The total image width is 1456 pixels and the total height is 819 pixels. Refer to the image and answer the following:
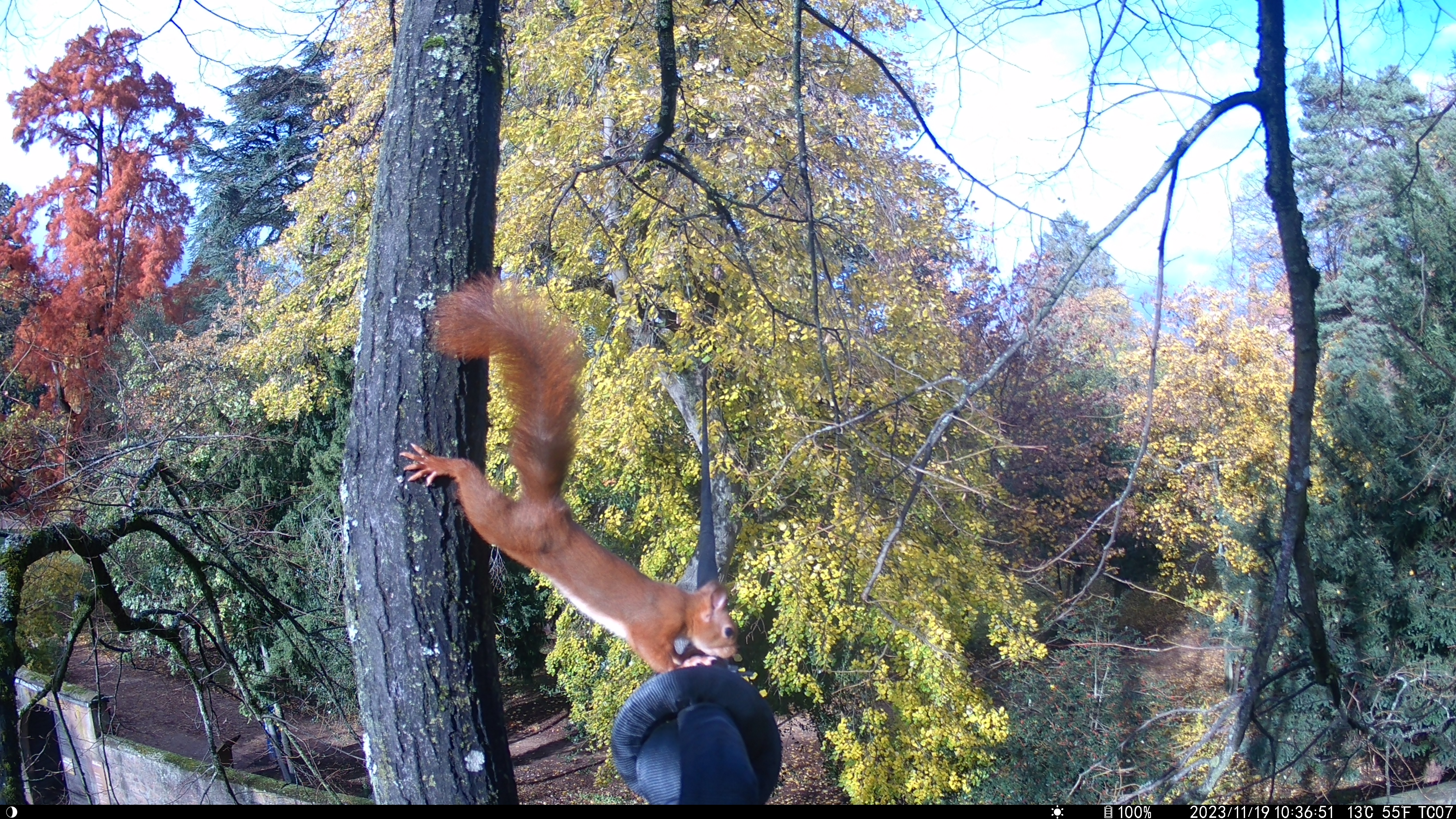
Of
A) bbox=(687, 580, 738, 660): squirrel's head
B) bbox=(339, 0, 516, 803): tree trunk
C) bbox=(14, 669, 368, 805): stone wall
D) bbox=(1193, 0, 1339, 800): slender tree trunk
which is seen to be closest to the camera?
bbox=(339, 0, 516, 803): tree trunk

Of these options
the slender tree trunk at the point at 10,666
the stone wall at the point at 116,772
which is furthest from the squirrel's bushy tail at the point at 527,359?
the stone wall at the point at 116,772

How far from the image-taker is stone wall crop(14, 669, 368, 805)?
24.4 ft

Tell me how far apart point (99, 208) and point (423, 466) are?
65.6ft

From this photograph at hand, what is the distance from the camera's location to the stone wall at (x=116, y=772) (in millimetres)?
7441

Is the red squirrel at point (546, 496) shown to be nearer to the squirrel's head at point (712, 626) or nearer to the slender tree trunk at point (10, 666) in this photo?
the squirrel's head at point (712, 626)

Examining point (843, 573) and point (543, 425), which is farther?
point (843, 573)

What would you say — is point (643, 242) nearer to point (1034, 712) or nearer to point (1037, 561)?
point (1034, 712)

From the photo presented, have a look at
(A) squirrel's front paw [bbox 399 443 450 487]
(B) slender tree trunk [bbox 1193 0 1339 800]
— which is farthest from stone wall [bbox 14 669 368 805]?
(B) slender tree trunk [bbox 1193 0 1339 800]

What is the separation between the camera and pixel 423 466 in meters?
2.00

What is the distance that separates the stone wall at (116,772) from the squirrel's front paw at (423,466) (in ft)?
17.0

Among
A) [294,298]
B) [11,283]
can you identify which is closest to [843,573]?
[11,283]

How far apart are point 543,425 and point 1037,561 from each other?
12869 mm

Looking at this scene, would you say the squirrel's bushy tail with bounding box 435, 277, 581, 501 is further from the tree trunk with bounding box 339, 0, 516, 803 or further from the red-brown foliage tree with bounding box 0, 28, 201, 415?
the red-brown foliage tree with bounding box 0, 28, 201, 415

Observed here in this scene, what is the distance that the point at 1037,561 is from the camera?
1366 cm
